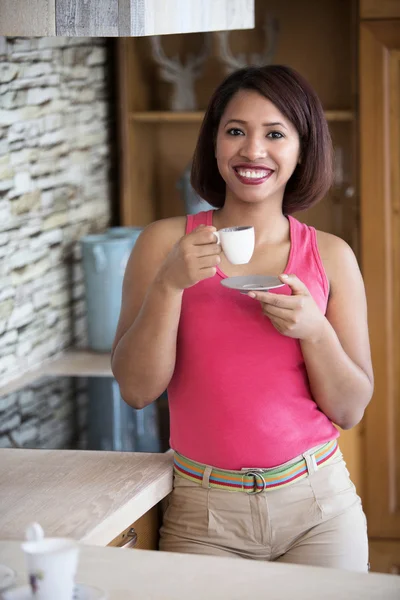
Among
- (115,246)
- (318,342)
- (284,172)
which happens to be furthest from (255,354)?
(115,246)

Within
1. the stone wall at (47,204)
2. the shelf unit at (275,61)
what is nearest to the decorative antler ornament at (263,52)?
the shelf unit at (275,61)

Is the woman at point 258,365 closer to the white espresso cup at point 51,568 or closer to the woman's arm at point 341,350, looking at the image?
the woman's arm at point 341,350

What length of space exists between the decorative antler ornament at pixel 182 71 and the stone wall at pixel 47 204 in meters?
0.20

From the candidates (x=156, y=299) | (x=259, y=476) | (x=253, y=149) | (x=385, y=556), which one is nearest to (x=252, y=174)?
(x=253, y=149)

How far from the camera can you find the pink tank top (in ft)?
5.32

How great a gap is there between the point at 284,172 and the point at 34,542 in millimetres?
846

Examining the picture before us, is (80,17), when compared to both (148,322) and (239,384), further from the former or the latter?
(239,384)

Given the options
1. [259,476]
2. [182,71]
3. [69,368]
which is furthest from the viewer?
[182,71]

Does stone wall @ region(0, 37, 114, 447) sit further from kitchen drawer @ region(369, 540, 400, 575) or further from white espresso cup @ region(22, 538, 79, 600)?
kitchen drawer @ region(369, 540, 400, 575)

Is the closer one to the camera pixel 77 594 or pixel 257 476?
pixel 77 594

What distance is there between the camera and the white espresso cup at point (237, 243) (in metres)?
1.51

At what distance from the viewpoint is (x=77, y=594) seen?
1.13 m

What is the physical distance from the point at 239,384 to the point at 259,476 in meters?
0.16

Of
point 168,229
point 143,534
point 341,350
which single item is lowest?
point 143,534
